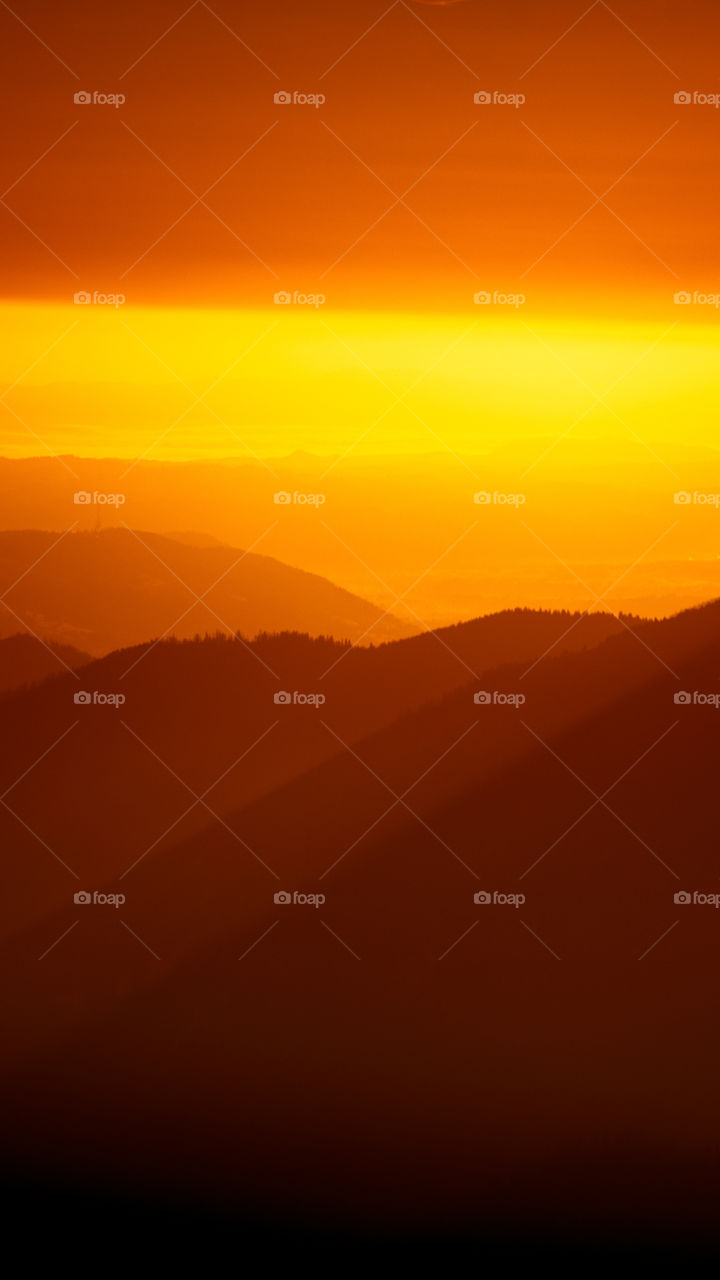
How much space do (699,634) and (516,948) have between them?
4.78 meters

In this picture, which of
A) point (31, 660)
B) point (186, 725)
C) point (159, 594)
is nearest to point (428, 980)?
point (186, 725)

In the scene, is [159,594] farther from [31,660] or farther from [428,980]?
[428,980]

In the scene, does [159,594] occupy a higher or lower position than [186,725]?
higher

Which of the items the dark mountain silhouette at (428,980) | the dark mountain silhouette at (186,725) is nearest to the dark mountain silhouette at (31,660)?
the dark mountain silhouette at (186,725)

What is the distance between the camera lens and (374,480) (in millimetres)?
18422

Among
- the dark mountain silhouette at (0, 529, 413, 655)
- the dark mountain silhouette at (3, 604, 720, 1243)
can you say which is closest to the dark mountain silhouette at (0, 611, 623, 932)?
the dark mountain silhouette at (3, 604, 720, 1243)

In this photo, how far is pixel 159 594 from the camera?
25.0m

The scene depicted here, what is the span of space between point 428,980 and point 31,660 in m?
8.12

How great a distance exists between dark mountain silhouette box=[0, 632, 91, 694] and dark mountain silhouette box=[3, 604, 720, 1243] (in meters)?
3.30

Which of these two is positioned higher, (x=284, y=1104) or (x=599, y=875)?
(x=599, y=875)

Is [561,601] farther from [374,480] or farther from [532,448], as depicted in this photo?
[374,480]

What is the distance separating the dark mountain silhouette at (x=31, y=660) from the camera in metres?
13.6

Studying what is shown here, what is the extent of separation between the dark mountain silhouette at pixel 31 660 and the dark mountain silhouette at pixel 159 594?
0.31 meters

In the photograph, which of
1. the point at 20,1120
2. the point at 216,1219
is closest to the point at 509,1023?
the point at 216,1219
